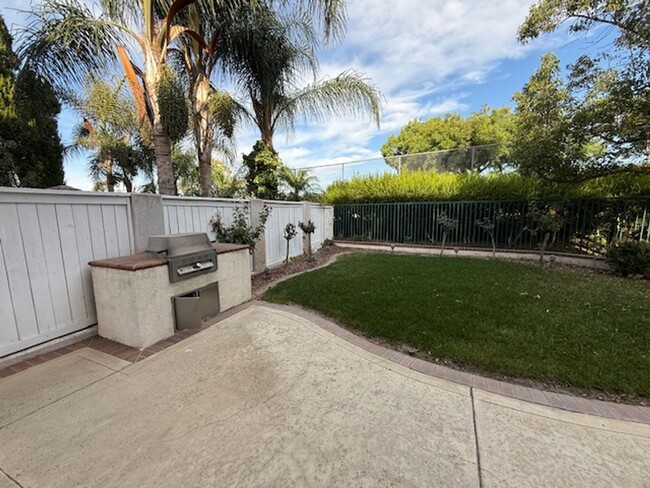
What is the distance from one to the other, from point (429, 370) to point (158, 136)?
18.5ft

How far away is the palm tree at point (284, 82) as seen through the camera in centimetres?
725

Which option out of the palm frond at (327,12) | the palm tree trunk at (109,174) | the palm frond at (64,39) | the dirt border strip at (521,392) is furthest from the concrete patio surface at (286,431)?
the palm tree trunk at (109,174)

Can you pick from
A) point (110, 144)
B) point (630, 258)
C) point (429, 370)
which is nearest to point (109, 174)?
point (110, 144)

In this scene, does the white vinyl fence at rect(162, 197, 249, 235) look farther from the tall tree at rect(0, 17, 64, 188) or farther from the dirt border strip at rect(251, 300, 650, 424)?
the tall tree at rect(0, 17, 64, 188)

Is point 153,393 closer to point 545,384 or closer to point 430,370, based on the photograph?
point 430,370

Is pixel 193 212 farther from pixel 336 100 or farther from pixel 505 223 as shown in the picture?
pixel 505 223

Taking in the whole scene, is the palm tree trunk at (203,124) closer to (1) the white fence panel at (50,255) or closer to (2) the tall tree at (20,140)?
(2) the tall tree at (20,140)

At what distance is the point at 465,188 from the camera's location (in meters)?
9.41

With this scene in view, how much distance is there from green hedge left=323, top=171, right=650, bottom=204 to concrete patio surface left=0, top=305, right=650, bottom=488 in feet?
26.2

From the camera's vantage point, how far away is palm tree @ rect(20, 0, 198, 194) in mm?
4348

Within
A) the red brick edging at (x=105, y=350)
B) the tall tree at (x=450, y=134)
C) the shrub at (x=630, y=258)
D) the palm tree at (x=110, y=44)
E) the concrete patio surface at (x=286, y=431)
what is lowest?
the concrete patio surface at (x=286, y=431)

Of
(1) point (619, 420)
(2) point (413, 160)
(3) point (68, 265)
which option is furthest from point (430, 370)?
(2) point (413, 160)

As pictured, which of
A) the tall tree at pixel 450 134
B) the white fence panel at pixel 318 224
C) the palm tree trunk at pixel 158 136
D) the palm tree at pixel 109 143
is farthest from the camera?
the tall tree at pixel 450 134

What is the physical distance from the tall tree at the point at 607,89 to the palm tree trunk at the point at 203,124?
849 centimetres
